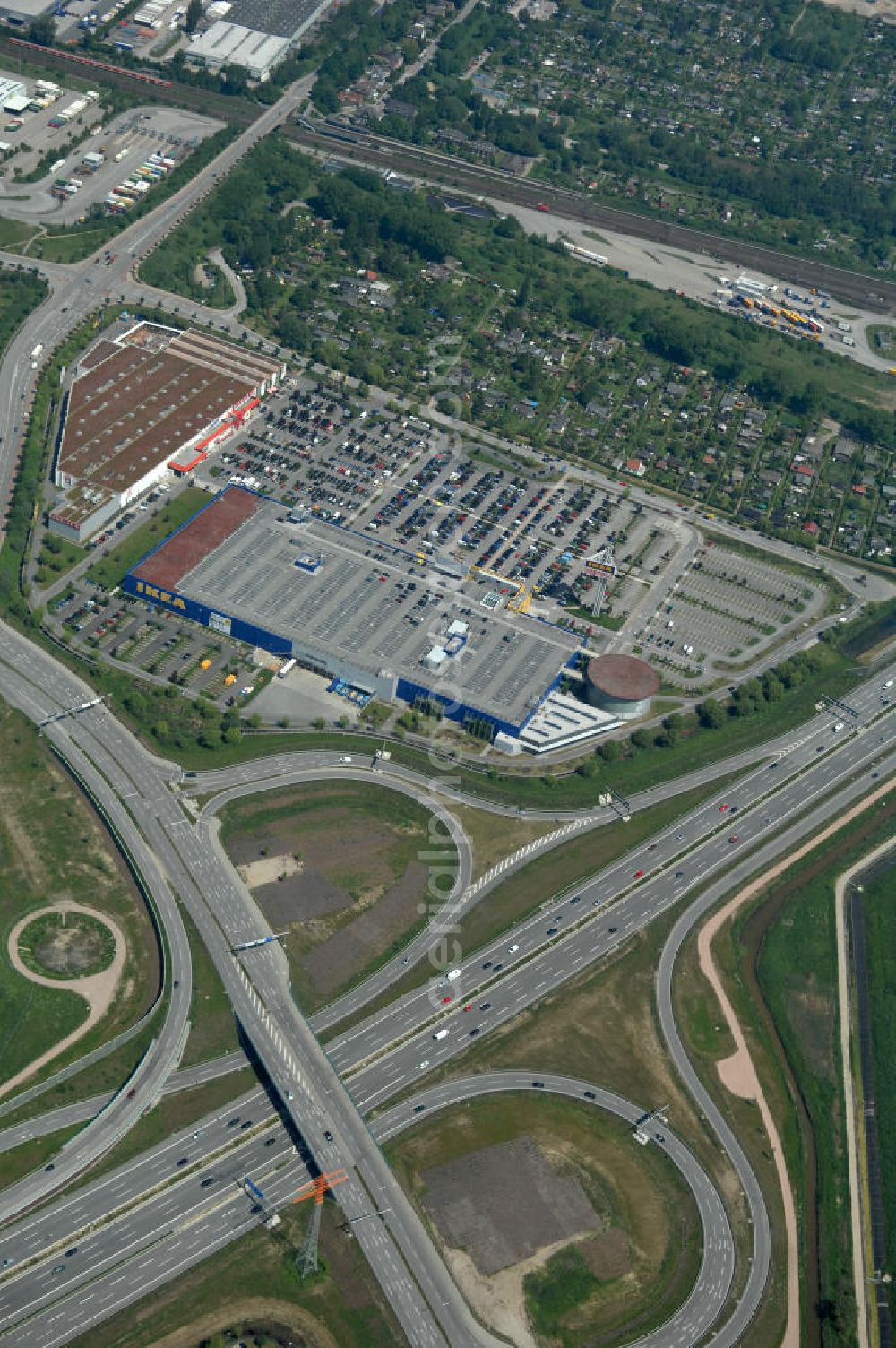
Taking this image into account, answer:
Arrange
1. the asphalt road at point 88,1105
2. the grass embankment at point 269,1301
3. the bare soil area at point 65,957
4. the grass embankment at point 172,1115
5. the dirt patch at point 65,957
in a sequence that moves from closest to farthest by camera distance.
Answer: the grass embankment at point 269,1301 → the grass embankment at point 172,1115 → the asphalt road at point 88,1105 → the dirt patch at point 65,957 → the bare soil area at point 65,957

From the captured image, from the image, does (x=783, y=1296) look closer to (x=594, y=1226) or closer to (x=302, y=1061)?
(x=594, y=1226)

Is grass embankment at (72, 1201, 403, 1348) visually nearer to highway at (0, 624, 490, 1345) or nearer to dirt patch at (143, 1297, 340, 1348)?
dirt patch at (143, 1297, 340, 1348)

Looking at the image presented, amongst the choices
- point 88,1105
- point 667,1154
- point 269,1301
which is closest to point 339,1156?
point 269,1301

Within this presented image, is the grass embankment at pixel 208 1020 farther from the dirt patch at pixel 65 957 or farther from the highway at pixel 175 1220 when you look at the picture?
the dirt patch at pixel 65 957

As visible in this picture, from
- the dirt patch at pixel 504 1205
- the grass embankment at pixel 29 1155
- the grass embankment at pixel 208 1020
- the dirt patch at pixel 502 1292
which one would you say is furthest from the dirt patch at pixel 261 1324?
the grass embankment at pixel 208 1020

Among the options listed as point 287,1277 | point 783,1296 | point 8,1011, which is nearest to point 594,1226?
point 783,1296

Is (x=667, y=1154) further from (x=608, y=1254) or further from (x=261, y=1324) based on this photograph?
(x=261, y=1324)
